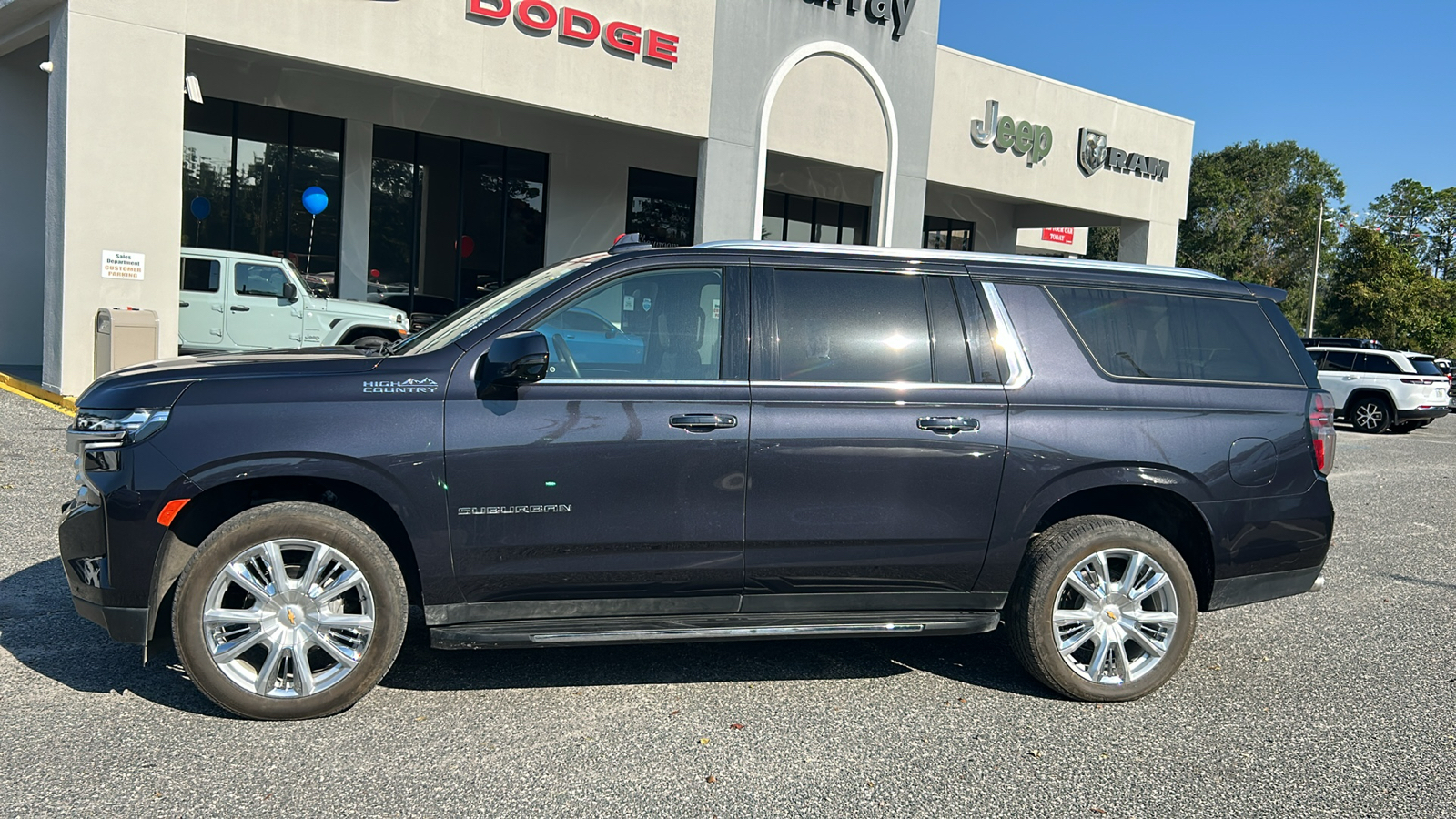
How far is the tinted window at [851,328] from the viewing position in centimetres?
443

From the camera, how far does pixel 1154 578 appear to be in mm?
4645

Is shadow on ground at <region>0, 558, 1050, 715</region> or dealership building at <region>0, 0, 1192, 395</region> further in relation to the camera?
dealership building at <region>0, 0, 1192, 395</region>

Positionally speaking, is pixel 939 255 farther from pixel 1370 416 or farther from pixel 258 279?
pixel 1370 416

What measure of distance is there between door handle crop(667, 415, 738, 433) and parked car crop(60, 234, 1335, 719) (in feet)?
0.04

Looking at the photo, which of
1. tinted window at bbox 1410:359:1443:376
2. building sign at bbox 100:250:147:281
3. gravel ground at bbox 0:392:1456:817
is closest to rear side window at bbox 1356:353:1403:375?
tinted window at bbox 1410:359:1443:376

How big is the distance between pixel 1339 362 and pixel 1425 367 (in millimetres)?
1479

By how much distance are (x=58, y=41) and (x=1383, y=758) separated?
13440 mm

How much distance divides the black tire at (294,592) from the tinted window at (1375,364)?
22.1 meters

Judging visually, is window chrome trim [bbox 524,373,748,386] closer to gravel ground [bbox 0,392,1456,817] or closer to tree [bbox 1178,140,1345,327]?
gravel ground [bbox 0,392,1456,817]

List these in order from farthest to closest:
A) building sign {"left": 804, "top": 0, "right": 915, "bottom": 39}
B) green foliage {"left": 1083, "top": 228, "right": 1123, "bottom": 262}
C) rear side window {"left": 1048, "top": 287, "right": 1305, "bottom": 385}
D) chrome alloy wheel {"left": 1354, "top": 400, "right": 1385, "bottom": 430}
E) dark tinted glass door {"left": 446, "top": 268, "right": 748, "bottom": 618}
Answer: green foliage {"left": 1083, "top": 228, "right": 1123, "bottom": 262}
chrome alloy wheel {"left": 1354, "top": 400, "right": 1385, "bottom": 430}
building sign {"left": 804, "top": 0, "right": 915, "bottom": 39}
rear side window {"left": 1048, "top": 287, "right": 1305, "bottom": 385}
dark tinted glass door {"left": 446, "top": 268, "right": 748, "bottom": 618}

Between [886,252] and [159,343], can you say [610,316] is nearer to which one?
[886,252]

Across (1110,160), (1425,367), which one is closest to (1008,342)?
(1425,367)

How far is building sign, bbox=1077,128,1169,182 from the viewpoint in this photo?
905 inches

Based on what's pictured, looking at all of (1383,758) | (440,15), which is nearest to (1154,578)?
(1383,758)
